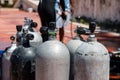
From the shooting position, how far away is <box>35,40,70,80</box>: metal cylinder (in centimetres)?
295

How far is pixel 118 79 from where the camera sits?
12.4 feet

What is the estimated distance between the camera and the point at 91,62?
2.91 m

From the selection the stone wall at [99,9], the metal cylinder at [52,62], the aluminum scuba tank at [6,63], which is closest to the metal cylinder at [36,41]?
the aluminum scuba tank at [6,63]

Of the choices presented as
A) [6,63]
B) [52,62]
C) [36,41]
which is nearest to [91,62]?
[52,62]

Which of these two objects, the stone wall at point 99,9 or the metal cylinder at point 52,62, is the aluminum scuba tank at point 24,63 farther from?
the stone wall at point 99,9

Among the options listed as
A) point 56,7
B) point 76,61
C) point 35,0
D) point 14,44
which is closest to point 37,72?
point 76,61

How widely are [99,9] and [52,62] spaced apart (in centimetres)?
1155

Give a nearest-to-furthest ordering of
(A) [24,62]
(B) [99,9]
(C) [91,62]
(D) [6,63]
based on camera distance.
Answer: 1. (C) [91,62]
2. (A) [24,62]
3. (D) [6,63]
4. (B) [99,9]

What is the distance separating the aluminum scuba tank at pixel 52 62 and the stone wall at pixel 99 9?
367 inches

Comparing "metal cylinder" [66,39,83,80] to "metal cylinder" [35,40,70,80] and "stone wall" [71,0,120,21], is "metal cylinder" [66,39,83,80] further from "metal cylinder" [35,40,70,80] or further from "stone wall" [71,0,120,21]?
"stone wall" [71,0,120,21]

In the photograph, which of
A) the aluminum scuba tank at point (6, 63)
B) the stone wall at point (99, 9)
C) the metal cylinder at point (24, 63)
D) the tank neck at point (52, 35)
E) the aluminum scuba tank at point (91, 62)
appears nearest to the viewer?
the aluminum scuba tank at point (91, 62)

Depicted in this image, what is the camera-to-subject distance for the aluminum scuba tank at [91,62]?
2918mm

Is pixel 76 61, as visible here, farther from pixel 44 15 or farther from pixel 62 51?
pixel 44 15

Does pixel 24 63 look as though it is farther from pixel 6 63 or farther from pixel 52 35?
pixel 6 63
